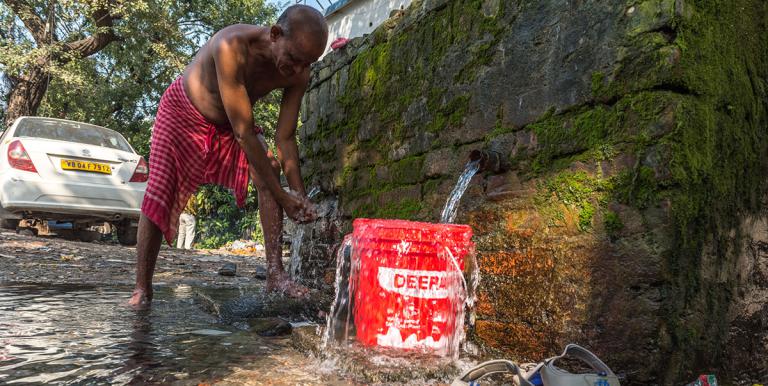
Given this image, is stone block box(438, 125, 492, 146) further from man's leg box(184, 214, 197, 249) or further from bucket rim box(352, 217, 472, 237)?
man's leg box(184, 214, 197, 249)

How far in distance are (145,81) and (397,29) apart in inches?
606

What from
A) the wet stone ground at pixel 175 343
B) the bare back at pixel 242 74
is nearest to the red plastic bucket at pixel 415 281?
the wet stone ground at pixel 175 343

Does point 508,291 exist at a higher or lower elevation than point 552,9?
lower

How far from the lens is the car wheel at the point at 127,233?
815cm

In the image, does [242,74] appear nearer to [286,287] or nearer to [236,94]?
[236,94]

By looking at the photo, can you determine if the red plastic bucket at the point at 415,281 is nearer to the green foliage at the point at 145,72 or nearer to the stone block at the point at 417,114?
the stone block at the point at 417,114

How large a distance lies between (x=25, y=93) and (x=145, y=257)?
456 inches

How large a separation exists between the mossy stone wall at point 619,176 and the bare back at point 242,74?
1061 mm

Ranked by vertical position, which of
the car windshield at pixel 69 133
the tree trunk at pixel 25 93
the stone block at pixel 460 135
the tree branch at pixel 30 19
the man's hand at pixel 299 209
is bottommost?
the man's hand at pixel 299 209

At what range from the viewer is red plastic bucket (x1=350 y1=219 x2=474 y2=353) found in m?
1.99

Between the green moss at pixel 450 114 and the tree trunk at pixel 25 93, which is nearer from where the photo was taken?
the green moss at pixel 450 114

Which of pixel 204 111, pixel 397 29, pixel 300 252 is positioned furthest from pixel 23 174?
pixel 397 29

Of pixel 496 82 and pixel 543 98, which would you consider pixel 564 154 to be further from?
pixel 496 82

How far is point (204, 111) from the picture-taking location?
312 cm
